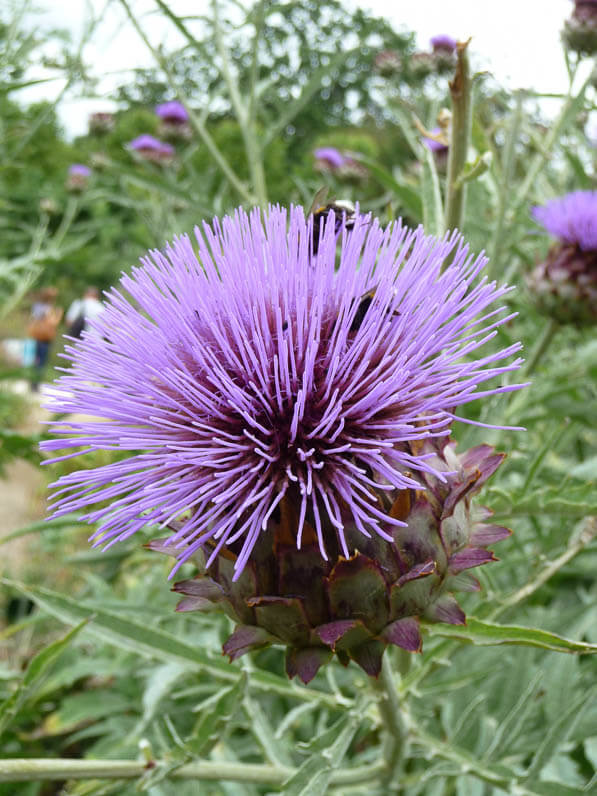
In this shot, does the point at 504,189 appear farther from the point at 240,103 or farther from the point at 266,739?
the point at 266,739

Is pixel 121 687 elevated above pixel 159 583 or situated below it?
below

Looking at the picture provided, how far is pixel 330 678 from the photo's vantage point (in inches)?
38.1

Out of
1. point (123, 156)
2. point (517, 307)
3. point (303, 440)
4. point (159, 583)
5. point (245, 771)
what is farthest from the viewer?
point (123, 156)

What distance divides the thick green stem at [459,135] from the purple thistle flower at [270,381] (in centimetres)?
15

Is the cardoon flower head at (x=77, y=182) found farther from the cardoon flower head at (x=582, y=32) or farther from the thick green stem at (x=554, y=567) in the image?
the thick green stem at (x=554, y=567)

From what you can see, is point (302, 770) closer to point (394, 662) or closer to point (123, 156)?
point (394, 662)

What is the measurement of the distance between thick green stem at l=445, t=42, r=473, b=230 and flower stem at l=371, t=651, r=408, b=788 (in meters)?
0.52

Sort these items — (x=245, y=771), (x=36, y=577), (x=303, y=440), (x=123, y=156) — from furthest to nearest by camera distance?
(x=123, y=156)
(x=36, y=577)
(x=245, y=771)
(x=303, y=440)

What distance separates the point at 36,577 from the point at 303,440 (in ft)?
8.57

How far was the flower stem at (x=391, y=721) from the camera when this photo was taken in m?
0.80

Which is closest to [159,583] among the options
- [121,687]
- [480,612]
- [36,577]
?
[121,687]

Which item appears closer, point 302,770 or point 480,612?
point 302,770

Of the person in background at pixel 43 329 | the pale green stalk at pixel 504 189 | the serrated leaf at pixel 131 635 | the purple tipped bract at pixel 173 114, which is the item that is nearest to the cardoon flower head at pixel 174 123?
the purple tipped bract at pixel 173 114

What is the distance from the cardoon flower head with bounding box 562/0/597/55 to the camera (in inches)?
60.8
